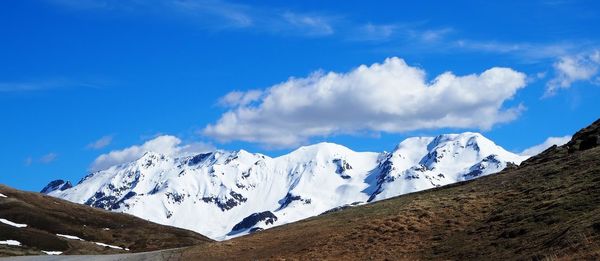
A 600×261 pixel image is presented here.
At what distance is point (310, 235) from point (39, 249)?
3061 inches

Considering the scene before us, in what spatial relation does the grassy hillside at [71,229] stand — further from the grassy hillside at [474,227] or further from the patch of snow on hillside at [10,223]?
the grassy hillside at [474,227]

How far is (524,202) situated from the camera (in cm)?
4756

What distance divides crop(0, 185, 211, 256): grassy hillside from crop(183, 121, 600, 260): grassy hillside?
70.7 metres

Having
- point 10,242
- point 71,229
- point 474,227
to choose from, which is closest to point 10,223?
point 71,229

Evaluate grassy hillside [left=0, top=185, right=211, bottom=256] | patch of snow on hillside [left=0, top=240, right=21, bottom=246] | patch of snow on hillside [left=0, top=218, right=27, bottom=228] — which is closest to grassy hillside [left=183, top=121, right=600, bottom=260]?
grassy hillside [left=0, top=185, right=211, bottom=256]

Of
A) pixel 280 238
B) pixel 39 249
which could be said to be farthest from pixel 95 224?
pixel 280 238

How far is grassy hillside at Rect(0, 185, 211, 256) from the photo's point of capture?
123000 millimetres

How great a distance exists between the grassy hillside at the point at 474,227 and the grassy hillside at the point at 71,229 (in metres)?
70.7

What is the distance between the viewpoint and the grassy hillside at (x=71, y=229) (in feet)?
404

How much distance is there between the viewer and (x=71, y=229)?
150625 millimetres

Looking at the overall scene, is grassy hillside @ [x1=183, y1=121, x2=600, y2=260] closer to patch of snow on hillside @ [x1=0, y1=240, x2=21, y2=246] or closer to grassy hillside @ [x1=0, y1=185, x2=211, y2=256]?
grassy hillside @ [x1=0, y1=185, x2=211, y2=256]

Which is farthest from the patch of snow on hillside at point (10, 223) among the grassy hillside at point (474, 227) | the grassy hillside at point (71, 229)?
Answer: the grassy hillside at point (474, 227)

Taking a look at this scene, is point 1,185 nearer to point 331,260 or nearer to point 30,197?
point 30,197

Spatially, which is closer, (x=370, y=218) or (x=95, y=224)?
(x=370, y=218)
